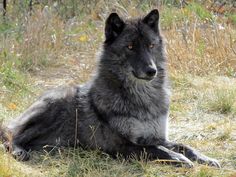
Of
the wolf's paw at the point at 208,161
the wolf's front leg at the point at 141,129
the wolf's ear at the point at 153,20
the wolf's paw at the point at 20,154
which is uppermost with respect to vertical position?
the wolf's ear at the point at 153,20

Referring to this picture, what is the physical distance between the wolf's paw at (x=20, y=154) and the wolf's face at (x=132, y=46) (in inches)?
43.9

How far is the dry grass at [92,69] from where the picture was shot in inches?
203

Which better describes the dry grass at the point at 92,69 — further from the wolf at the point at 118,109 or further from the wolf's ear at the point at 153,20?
the wolf's ear at the point at 153,20

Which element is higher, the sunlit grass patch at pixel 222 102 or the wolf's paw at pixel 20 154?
the sunlit grass patch at pixel 222 102

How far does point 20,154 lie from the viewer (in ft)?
18.1

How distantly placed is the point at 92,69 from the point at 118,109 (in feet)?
8.69

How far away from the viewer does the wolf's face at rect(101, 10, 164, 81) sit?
5.39m

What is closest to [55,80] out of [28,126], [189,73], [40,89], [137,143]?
[40,89]

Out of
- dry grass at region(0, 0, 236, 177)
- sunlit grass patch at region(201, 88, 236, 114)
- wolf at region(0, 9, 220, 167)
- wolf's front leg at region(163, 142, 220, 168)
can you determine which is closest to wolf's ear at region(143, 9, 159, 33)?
wolf at region(0, 9, 220, 167)

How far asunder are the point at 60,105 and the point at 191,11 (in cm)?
627

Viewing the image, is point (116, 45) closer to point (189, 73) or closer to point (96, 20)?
point (189, 73)

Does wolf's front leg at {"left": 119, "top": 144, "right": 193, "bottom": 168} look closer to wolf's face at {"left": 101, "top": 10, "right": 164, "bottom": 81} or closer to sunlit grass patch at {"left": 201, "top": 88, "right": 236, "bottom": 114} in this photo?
wolf's face at {"left": 101, "top": 10, "right": 164, "bottom": 81}

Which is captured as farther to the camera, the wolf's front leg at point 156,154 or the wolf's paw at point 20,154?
the wolf's paw at point 20,154

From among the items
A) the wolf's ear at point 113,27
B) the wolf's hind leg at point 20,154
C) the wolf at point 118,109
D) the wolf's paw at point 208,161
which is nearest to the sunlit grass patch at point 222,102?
the wolf at point 118,109
